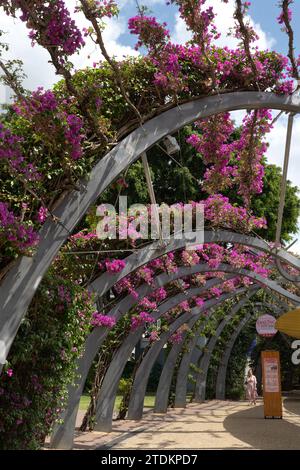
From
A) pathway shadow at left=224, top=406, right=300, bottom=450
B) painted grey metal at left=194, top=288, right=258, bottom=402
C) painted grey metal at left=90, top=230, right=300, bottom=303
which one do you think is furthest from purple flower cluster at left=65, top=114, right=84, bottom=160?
painted grey metal at left=194, top=288, right=258, bottom=402

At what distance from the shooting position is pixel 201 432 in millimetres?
12844

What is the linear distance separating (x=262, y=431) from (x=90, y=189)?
9.85 metres

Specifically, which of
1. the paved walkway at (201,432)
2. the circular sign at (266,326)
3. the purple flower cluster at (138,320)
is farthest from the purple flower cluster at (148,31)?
the circular sign at (266,326)

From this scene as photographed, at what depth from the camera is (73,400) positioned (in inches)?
372

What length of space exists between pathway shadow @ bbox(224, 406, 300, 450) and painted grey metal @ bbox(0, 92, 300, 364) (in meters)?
6.68

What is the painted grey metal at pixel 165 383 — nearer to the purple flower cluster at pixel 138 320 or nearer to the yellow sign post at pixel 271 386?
the yellow sign post at pixel 271 386

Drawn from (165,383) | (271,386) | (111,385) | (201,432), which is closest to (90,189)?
(111,385)

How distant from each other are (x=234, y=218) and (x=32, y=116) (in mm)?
7486

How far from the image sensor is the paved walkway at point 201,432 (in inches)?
420

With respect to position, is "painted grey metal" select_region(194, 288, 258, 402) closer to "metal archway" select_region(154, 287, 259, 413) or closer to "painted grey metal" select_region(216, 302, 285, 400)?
"painted grey metal" select_region(216, 302, 285, 400)

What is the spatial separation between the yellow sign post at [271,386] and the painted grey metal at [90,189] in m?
11.8

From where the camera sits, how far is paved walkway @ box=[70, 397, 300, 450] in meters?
10.7

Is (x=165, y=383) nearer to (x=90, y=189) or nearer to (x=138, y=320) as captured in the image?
(x=138, y=320)

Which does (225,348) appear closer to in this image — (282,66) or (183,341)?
(183,341)
